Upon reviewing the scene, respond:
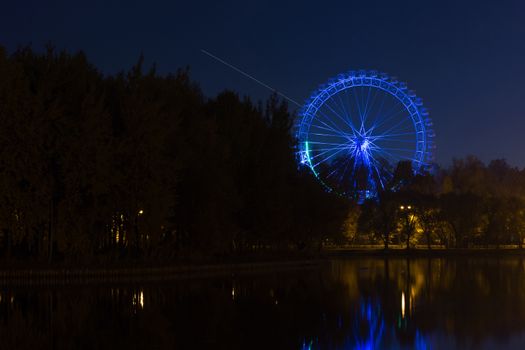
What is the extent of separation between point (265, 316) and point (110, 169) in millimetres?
14226

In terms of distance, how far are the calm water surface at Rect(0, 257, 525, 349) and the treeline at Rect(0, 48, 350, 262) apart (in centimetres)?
459

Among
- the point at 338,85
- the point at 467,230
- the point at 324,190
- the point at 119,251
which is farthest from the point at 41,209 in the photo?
the point at 467,230

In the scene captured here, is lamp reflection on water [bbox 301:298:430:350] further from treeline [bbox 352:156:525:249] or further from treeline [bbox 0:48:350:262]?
treeline [bbox 352:156:525:249]

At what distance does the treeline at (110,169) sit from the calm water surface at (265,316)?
181 inches

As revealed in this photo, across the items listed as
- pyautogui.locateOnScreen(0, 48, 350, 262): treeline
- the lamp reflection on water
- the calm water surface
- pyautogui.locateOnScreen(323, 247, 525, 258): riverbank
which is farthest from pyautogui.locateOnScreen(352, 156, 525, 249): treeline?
the lamp reflection on water

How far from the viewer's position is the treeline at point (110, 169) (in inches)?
1103

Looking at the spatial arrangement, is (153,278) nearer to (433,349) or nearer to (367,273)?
(367,273)

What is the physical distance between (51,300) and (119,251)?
11537 mm

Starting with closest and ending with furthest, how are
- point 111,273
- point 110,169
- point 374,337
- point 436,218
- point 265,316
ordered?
point 374,337
point 265,316
point 111,273
point 110,169
point 436,218

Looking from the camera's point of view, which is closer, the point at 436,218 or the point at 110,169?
the point at 110,169

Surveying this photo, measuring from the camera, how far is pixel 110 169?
3003cm

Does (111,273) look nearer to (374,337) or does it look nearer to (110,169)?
(110,169)

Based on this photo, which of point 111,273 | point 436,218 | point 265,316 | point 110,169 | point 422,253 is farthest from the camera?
point 436,218

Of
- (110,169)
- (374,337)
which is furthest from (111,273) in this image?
(374,337)
